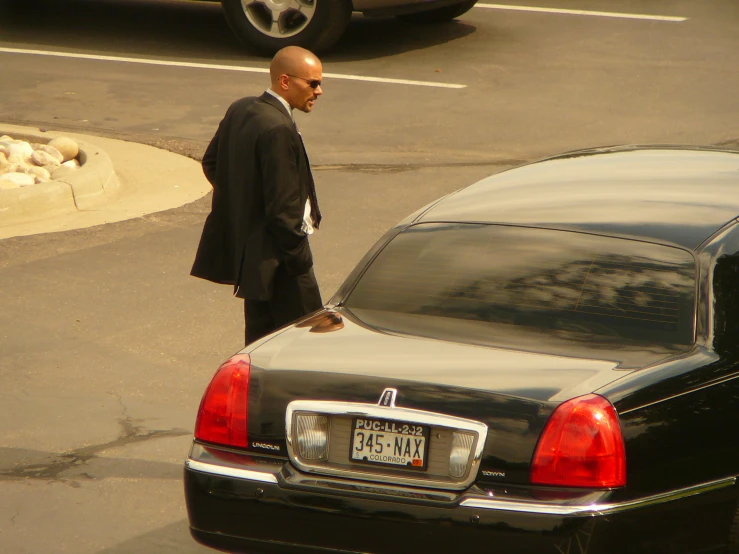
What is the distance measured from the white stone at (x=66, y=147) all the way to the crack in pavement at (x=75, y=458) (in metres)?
5.24

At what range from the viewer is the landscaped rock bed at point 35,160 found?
10.4m

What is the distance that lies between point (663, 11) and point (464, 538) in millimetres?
15089

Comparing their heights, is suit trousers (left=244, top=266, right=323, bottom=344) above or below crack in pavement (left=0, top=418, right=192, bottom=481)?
above

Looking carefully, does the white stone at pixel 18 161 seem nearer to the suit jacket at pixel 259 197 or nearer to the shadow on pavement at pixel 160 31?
the shadow on pavement at pixel 160 31

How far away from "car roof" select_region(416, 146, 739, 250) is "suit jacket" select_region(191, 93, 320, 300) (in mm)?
671

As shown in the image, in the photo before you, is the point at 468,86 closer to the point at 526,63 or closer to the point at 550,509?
the point at 526,63

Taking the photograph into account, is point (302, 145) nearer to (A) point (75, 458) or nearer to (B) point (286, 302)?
(B) point (286, 302)

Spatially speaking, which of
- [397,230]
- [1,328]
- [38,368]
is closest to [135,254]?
[1,328]

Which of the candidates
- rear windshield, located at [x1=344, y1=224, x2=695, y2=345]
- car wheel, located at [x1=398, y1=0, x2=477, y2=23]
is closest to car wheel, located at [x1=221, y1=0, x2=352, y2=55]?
car wheel, located at [x1=398, y1=0, x2=477, y2=23]

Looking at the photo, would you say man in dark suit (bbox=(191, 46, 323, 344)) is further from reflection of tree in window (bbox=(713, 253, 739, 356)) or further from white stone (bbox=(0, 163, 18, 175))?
white stone (bbox=(0, 163, 18, 175))

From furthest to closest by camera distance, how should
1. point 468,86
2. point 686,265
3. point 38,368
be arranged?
1. point 468,86
2. point 38,368
3. point 686,265

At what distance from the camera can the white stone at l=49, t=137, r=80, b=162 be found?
10.9 m

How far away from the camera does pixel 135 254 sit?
8.90 m

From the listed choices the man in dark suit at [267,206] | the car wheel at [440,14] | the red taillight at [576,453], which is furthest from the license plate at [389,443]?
the car wheel at [440,14]
